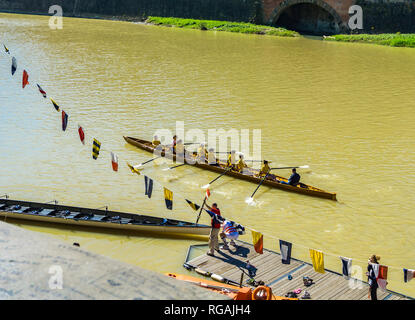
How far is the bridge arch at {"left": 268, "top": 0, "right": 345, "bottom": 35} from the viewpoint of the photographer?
58.8m

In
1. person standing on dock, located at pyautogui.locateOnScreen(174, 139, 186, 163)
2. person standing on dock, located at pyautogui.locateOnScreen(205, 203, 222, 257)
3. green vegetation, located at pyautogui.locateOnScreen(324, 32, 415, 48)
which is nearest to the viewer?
person standing on dock, located at pyautogui.locateOnScreen(205, 203, 222, 257)

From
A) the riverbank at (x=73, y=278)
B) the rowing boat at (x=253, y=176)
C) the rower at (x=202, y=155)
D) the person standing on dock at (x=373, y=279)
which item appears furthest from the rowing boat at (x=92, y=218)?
the riverbank at (x=73, y=278)

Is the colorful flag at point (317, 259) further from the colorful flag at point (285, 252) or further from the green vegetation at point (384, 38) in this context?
the green vegetation at point (384, 38)

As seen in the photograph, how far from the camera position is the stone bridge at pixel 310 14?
58281mm

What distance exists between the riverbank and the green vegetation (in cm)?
5275

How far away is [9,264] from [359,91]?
107ft

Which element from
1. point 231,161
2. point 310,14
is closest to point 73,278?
point 231,161

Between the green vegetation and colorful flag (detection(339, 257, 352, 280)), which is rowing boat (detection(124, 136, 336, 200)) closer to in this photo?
colorful flag (detection(339, 257, 352, 280))

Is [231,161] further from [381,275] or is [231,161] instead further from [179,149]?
[381,275]

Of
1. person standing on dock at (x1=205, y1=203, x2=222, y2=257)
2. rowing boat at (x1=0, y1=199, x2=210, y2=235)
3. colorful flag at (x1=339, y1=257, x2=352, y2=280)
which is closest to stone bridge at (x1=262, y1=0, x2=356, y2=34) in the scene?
rowing boat at (x1=0, y1=199, x2=210, y2=235)

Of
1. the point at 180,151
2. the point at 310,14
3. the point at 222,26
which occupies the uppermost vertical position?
the point at 310,14

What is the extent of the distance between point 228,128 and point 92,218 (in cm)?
1161

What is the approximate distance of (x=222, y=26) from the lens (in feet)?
206
